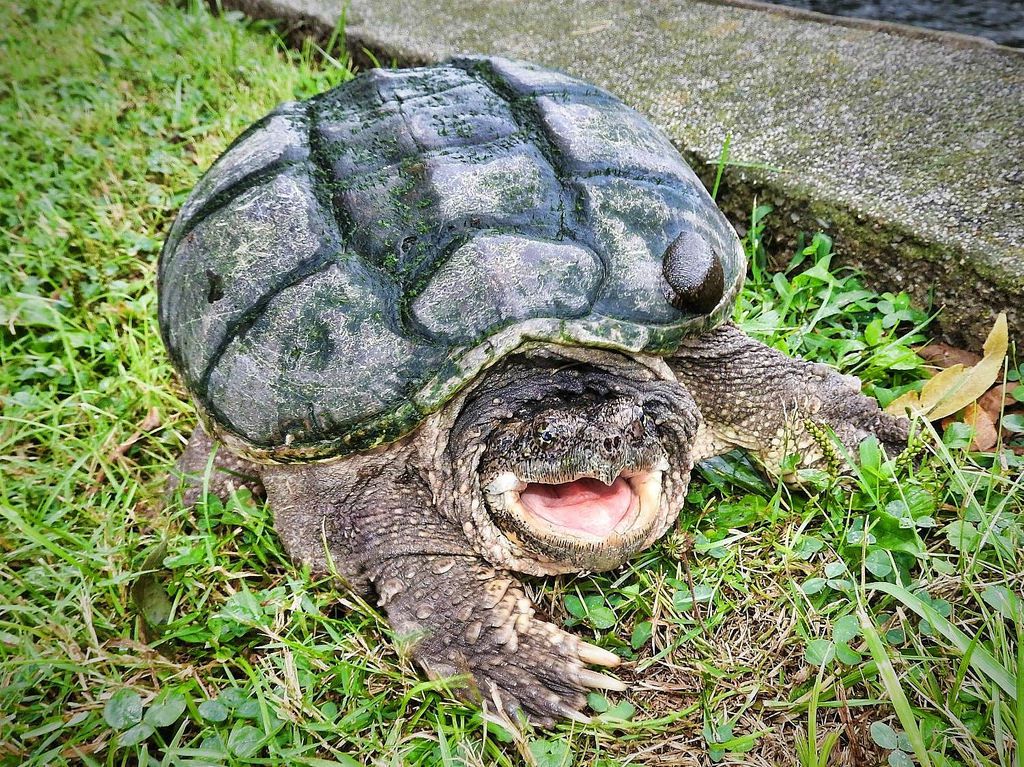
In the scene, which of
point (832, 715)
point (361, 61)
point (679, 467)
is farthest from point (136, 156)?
point (832, 715)

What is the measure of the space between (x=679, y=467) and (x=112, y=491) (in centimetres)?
166

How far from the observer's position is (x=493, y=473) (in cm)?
183

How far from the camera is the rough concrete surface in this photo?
7.47ft

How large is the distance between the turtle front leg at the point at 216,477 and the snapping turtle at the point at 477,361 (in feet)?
0.63

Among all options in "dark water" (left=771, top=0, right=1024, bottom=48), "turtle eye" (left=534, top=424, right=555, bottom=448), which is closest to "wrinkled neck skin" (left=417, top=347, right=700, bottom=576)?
"turtle eye" (left=534, top=424, right=555, bottom=448)

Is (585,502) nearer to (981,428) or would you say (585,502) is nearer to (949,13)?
(981,428)

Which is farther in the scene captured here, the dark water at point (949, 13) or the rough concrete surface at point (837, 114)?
the dark water at point (949, 13)

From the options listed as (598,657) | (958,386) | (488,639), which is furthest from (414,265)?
(958,386)

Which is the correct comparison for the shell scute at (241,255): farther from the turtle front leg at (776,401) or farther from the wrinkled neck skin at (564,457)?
the turtle front leg at (776,401)

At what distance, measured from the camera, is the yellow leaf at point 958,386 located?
2.07m

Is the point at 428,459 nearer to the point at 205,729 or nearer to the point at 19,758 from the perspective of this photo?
the point at 205,729

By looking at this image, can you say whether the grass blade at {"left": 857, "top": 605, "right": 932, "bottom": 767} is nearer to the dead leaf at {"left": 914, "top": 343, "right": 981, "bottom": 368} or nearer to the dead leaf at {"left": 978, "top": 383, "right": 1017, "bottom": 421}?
the dead leaf at {"left": 978, "top": 383, "right": 1017, "bottom": 421}

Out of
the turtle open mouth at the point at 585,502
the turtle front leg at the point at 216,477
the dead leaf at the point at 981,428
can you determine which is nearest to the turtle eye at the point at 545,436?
the turtle open mouth at the point at 585,502

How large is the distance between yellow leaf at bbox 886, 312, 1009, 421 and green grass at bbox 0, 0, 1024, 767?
77mm
